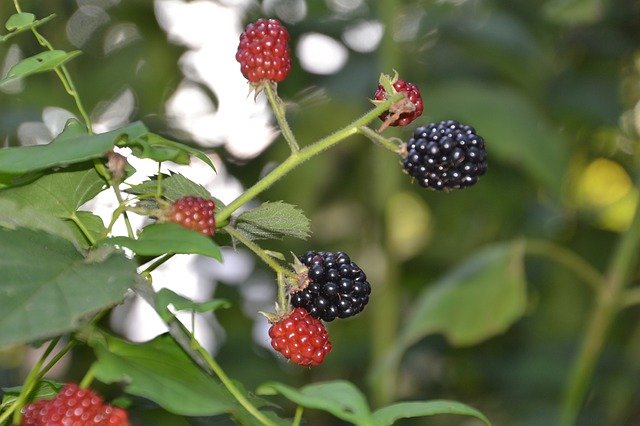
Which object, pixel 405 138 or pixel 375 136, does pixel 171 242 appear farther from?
pixel 405 138

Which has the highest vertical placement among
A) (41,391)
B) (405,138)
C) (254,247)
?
(254,247)

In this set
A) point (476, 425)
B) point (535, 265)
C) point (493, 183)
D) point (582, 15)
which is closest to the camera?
point (582, 15)

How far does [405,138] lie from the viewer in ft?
7.48

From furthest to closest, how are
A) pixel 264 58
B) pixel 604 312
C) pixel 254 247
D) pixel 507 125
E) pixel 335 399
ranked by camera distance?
pixel 507 125 < pixel 604 312 < pixel 264 58 < pixel 254 247 < pixel 335 399

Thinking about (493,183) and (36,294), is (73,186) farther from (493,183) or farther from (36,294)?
(493,183)

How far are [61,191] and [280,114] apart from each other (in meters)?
0.16

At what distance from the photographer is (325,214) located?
2.51m

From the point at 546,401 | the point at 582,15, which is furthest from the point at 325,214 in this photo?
the point at 582,15

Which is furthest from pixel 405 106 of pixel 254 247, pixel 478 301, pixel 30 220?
pixel 478 301

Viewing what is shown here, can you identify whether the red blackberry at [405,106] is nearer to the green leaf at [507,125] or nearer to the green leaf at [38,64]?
the green leaf at [38,64]

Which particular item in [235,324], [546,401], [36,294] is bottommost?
[546,401]

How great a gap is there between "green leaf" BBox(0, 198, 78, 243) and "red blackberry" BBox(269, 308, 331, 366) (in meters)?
0.16

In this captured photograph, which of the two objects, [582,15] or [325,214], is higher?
[582,15]

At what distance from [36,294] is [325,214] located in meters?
1.95
